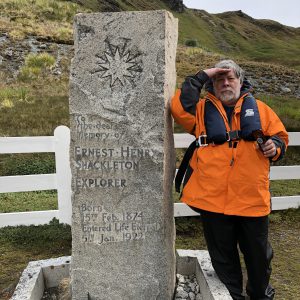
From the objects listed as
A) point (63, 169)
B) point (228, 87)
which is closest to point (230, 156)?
point (228, 87)

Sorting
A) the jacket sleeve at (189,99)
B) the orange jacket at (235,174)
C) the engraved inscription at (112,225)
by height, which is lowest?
the engraved inscription at (112,225)

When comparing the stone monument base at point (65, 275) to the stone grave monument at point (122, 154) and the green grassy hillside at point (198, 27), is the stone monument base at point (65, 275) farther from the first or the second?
the green grassy hillside at point (198, 27)

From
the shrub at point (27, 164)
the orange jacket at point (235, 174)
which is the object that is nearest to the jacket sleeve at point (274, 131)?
the orange jacket at point (235, 174)

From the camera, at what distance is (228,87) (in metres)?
3.73

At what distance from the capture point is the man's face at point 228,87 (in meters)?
3.74

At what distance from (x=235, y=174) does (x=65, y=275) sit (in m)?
2.11

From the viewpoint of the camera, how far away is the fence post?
616 cm

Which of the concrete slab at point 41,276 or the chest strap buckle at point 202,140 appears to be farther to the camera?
the concrete slab at point 41,276

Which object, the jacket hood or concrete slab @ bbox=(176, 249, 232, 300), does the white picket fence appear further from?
the jacket hood

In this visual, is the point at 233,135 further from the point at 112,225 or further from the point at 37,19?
the point at 37,19

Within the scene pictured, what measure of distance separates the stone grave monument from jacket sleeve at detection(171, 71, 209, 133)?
11cm

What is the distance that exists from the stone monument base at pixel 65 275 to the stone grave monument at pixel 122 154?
38 cm

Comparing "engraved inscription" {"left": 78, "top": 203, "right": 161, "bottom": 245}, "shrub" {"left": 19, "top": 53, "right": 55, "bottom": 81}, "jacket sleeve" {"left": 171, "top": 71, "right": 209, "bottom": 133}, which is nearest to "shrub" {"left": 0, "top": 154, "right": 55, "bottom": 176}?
"engraved inscription" {"left": 78, "top": 203, "right": 161, "bottom": 245}

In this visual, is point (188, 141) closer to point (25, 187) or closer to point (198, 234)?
point (198, 234)
